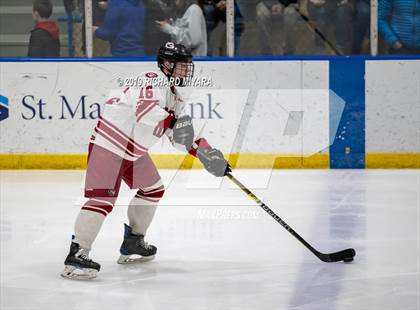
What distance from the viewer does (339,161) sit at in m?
8.12

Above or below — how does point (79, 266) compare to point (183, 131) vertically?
below

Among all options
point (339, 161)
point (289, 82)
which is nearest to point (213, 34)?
point (289, 82)

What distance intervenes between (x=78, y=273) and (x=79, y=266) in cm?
5

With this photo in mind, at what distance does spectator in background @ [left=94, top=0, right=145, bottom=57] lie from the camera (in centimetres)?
824

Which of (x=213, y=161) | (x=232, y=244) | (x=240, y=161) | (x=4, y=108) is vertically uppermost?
(x=213, y=161)

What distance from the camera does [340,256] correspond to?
4.75 meters

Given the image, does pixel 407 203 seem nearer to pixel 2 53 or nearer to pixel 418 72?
pixel 418 72

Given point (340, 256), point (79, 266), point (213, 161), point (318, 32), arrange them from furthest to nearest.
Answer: point (318, 32)
point (340, 256)
point (213, 161)
point (79, 266)

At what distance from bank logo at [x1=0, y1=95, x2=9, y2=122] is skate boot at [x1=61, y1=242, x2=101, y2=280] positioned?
391 cm

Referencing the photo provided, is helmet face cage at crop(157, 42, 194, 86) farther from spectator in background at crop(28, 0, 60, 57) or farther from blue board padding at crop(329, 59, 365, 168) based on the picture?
spectator in background at crop(28, 0, 60, 57)

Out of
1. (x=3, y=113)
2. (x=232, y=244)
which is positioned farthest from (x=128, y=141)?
(x=3, y=113)

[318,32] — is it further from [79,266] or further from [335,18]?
[79,266]

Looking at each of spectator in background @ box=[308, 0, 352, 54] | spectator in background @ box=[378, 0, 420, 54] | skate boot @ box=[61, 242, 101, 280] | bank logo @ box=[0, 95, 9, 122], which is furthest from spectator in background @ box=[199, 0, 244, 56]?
skate boot @ box=[61, 242, 101, 280]

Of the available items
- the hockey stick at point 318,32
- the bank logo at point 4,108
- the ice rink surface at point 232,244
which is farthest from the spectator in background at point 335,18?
the bank logo at point 4,108
